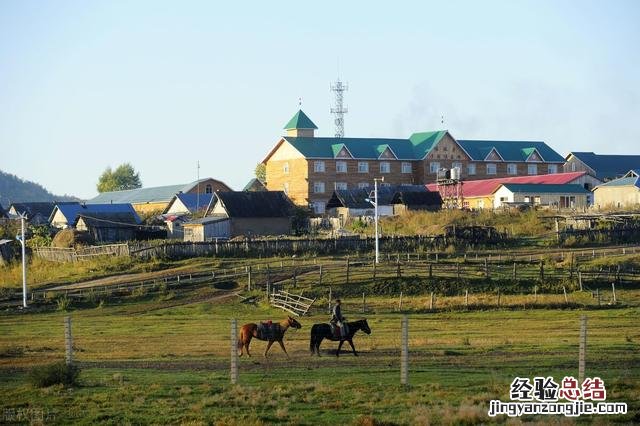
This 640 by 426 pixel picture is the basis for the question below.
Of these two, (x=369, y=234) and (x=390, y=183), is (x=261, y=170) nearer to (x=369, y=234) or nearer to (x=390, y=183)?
(x=390, y=183)

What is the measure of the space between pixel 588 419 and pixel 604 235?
5607 cm

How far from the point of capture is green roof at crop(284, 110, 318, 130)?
4309 inches

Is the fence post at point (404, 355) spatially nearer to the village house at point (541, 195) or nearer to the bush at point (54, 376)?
the bush at point (54, 376)

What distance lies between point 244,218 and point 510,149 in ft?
136

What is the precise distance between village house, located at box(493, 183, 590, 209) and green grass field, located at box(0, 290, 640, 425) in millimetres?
48957

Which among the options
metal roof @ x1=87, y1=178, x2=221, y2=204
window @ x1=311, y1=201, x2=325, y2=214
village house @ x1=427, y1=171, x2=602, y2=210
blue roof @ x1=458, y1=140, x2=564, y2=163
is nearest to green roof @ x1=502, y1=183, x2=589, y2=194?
village house @ x1=427, y1=171, x2=602, y2=210

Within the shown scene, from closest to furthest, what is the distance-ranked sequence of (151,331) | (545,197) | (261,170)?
(151,331) → (545,197) → (261,170)

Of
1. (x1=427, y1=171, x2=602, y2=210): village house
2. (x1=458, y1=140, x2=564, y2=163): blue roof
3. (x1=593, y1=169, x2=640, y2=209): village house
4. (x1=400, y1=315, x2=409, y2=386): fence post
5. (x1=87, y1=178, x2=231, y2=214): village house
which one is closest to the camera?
(x1=400, y1=315, x2=409, y2=386): fence post

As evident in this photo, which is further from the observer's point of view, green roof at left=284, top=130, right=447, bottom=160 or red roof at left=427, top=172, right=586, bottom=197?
green roof at left=284, top=130, right=447, bottom=160

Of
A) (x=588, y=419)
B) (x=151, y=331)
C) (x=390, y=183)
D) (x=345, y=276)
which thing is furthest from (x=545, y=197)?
(x=588, y=419)

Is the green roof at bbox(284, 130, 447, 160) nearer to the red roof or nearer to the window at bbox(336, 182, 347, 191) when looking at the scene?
the window at bbox(336, 182, 347, 191)

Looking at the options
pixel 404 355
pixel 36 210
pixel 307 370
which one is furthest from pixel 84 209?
pixel 404 355

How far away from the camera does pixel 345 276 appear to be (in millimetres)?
55531

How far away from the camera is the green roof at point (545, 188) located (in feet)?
307
